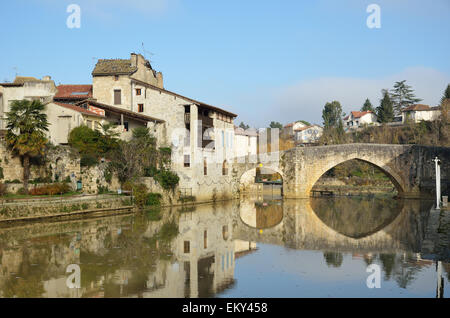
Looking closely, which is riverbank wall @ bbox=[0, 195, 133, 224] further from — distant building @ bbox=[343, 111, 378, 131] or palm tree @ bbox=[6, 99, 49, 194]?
distant building @ bbox=[343, 111, 378, 131]

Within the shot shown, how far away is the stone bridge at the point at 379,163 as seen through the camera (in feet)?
121

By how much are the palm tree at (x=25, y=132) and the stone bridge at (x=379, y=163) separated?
19886 millimetres

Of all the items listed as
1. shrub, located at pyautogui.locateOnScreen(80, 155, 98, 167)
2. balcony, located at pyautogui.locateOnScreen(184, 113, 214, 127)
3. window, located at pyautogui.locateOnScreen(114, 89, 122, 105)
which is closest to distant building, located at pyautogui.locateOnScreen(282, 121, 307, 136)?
balcony, located at pyautogui.locateOnScreen(184, 113, 214, 127)

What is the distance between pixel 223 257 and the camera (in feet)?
48.7

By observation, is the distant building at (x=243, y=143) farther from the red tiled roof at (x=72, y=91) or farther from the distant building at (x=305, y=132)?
the distant building at (x=305, y=132)

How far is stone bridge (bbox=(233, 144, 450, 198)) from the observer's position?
3694cm

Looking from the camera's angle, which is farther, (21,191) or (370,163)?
(370,163)

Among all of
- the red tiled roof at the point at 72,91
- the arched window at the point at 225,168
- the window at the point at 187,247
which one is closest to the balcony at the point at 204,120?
the arched window at the point at 225,168

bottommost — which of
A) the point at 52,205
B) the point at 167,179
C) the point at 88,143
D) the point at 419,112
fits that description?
the point at 52,205

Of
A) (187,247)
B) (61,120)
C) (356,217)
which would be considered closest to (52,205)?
(61,120)

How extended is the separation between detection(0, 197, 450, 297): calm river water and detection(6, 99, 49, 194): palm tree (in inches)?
203

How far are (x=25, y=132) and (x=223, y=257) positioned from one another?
14535 mm

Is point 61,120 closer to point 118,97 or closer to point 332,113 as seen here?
point 118,97
